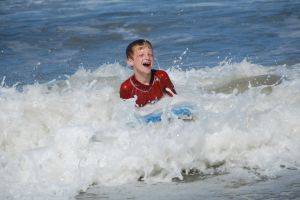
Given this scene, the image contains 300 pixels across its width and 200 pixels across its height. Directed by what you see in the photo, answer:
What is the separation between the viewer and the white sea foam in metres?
5.41

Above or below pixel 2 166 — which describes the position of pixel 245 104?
above

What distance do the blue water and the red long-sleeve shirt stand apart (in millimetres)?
3396

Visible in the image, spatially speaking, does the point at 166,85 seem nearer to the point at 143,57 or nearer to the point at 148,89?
the point at 148,89

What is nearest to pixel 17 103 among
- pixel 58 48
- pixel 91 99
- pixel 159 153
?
pixel 91 99

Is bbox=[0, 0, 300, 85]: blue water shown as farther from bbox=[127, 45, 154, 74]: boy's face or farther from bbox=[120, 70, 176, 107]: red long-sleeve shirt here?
bbox=[127, 45, 154, 74]: boy's face

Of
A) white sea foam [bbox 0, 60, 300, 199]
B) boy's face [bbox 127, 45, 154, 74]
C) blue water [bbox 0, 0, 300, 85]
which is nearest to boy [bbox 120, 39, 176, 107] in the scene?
boy's face [bbox 127, 45, 154, 74]

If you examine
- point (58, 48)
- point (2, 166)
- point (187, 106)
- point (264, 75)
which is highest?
point (58, 48)

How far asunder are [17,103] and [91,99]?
31.2 inches

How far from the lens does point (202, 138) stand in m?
5.78

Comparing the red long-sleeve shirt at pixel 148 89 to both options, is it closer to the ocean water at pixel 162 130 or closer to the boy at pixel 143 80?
the boy at pixel 143 80

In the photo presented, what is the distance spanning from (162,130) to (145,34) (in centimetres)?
849

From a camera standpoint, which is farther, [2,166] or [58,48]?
[58,48]

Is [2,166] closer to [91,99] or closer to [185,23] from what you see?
[91,99]

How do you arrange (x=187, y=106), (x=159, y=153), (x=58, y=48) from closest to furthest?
1. (x=159, y=153)
2. (x=187, y=106)
3. (x=58, y=48)
